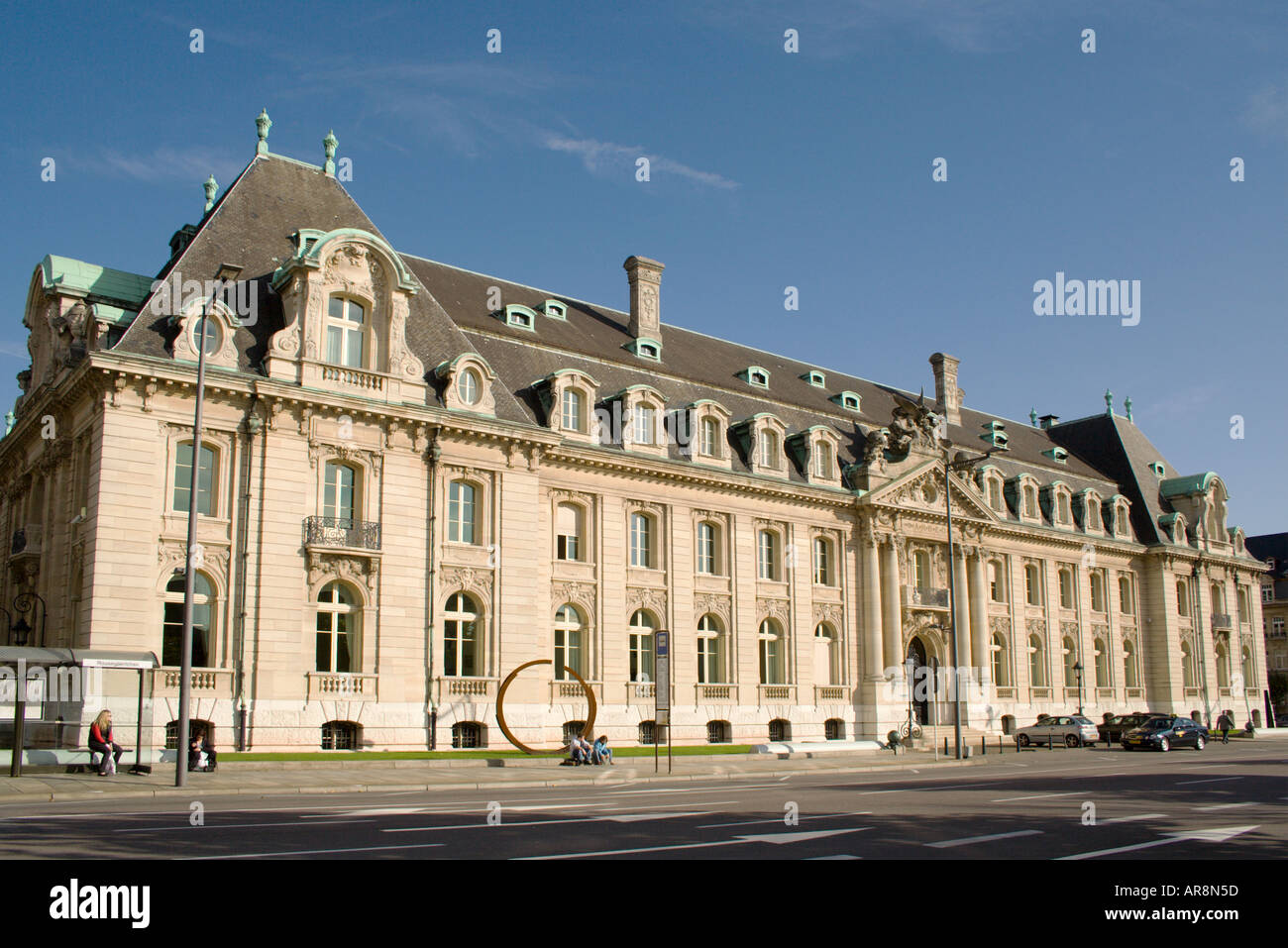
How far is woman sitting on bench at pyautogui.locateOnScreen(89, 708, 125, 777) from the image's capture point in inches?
1072

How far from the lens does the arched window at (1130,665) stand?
6988cm

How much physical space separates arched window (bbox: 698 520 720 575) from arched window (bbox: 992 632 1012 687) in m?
20.8

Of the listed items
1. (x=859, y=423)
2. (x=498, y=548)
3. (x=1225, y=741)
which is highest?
(x=859, y=423)

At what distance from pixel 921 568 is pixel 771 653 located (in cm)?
1164

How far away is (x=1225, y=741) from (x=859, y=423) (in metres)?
27.1

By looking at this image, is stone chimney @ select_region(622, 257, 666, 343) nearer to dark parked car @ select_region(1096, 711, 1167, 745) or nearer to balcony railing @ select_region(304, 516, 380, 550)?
balcony railing @ select_region(304, 516, 380, 550)

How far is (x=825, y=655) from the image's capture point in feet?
171

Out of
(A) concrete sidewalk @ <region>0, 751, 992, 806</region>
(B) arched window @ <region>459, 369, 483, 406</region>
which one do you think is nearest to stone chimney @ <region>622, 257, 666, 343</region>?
(B) arched window @ <region>459, 369, 483, 406</region>

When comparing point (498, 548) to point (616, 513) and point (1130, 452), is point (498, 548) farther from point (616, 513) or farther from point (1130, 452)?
point (1130, 452)

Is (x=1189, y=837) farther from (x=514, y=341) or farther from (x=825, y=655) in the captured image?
(x=825, y=655)

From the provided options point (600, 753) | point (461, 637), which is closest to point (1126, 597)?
point (600, 753)

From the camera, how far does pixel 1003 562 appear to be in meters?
62.5

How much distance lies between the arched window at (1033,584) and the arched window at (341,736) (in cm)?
4186

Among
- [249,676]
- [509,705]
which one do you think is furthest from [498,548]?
[249,676]
